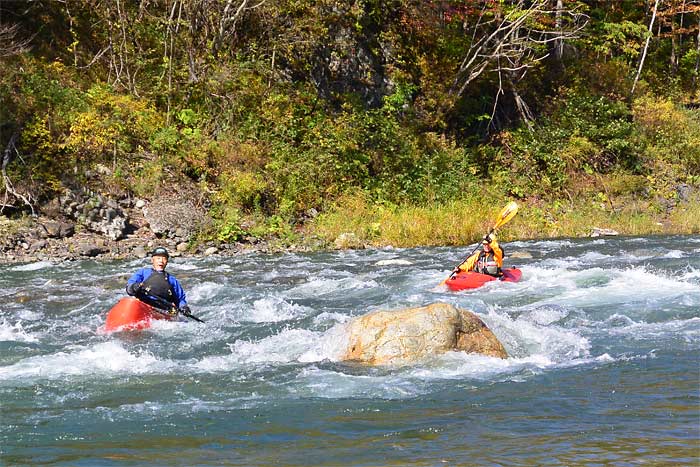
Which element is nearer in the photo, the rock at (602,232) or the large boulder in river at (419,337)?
the large boulder in river at (419,337)

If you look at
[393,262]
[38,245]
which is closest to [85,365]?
[393,262]

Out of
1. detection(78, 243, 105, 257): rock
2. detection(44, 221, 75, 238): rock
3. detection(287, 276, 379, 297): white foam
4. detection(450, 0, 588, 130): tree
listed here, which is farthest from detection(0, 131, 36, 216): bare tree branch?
detection(450, 0, 588, 130): tree

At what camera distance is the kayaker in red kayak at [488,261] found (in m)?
10.4

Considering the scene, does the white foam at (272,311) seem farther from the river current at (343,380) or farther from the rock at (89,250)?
the rock at (89,250)

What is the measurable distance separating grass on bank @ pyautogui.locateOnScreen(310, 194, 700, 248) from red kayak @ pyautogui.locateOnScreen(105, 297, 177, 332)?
7104mm

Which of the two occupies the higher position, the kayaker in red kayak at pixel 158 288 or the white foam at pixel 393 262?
the kayaker in red kayak at pixel 158 288

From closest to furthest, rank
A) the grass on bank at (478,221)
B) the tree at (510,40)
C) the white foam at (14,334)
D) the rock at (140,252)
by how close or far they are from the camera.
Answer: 1. the white foam at (14,334)
2. the rock at (140,252)
3. the grass on bank at (478,221)
4. the tree at (510,40)

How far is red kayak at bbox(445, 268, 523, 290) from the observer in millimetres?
9991

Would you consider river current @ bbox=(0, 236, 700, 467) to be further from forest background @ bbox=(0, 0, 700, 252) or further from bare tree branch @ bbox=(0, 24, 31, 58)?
bare tree branch @ bbox=(0, 24, 31, 58)

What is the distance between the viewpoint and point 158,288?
28.2 ft

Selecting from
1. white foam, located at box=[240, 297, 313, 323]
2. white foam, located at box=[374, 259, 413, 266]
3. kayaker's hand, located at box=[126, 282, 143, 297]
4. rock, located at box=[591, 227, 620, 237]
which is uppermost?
kayaker's hand, located at box=[126, 282, 143, 297]

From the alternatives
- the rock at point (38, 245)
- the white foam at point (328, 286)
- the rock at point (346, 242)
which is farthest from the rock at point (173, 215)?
the white foam at point (328, 286)

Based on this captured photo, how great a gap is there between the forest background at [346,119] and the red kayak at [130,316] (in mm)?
6509

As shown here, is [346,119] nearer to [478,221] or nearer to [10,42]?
[478,221]
